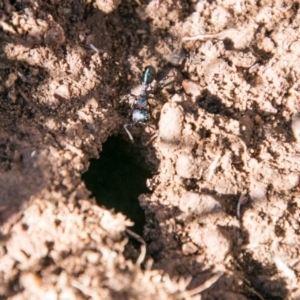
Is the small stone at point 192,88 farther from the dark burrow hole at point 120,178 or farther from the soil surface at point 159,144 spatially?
the dark burrow hole at point 120,178

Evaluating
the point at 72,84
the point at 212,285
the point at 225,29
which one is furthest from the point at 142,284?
the point at 225,29

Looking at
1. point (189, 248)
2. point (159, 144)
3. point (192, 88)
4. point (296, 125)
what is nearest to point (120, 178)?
point (159, 144)

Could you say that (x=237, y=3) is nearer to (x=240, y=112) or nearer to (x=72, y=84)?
(x=240, y=112)

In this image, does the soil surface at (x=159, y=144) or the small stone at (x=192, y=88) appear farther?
the small stone at (x=192, y=88)

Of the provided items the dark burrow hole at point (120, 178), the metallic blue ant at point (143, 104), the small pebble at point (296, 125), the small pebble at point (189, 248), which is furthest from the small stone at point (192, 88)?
the small pebble at point (189, 248)

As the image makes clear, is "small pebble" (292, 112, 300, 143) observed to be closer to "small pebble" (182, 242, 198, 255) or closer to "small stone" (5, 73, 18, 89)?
"small pebble" (182, 242, 198, 255)

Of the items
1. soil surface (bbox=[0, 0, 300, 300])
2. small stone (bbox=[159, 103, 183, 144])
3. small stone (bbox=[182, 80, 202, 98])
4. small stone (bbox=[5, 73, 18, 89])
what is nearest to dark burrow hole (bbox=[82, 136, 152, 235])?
soil surface (bbox=[0, 0, 300, 300])
